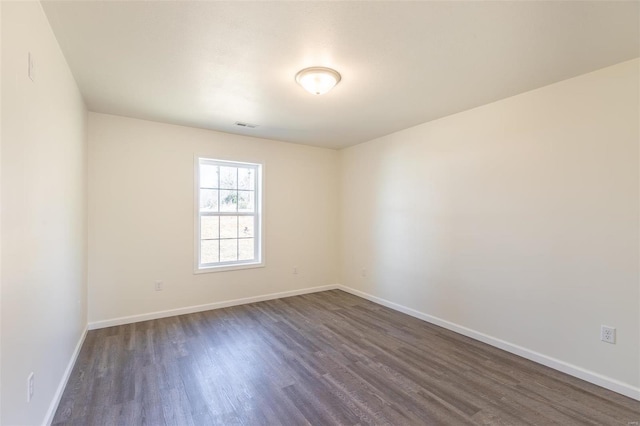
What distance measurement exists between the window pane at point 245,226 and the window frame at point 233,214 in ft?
0.16

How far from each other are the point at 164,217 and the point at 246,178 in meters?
1.25

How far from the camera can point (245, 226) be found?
4.43 meters

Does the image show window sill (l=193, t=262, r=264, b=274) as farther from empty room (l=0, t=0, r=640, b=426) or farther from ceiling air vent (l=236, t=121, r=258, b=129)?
ceiling air vent (l=236, t=121, r=258, b=129)

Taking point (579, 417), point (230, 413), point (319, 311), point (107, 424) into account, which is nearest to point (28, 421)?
point (107, 424)

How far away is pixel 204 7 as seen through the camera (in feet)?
5.36

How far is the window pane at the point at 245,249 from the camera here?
172 inches

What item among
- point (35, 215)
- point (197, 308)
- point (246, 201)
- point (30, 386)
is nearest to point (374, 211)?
point (246, 201)

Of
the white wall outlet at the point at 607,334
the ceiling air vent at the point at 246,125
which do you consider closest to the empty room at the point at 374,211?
the white wall outlet at the point at 607,334

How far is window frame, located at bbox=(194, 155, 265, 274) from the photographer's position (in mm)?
3922

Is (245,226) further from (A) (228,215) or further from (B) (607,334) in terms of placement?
(B) (607,334)

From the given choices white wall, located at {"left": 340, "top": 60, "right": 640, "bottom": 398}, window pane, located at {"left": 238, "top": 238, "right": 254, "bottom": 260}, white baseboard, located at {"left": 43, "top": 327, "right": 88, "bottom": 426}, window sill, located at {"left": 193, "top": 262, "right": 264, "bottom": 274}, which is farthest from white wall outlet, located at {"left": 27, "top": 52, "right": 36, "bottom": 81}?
white wall, located at {"left": 340, "top": 60, "right": 640, "bottom": 398}

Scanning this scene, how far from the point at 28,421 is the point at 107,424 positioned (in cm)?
46

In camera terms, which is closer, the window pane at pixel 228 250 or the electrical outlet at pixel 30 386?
the electrical outlet at pixel 30 386

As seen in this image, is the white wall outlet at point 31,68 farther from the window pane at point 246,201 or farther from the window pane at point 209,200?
the window pane at point 246,201
